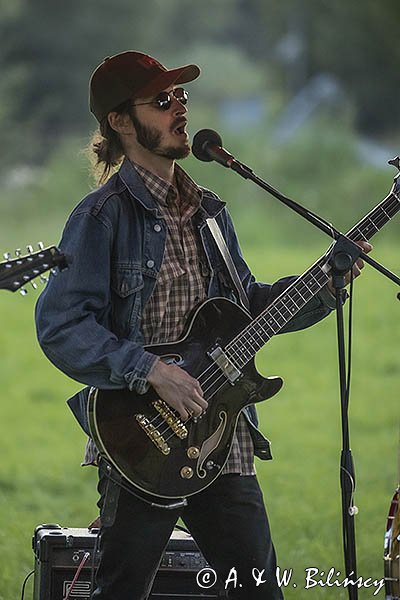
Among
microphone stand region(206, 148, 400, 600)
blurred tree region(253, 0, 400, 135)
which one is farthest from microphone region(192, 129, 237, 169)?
blurred tree region(253, 0, 400, 135)

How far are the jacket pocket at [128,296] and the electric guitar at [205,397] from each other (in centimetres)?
A: 10

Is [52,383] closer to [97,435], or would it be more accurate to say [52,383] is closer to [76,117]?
[76,117]

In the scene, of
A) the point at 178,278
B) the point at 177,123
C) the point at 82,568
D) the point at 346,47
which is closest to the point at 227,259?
the point at 178,278

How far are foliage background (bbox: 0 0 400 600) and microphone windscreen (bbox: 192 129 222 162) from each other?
4877 mm

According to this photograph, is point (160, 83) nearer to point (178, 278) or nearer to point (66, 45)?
point (178, 278)

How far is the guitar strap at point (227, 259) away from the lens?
3510 mm

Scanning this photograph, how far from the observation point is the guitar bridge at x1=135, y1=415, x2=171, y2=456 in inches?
128

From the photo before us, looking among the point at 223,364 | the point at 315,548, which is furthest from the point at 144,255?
the point at 315,548

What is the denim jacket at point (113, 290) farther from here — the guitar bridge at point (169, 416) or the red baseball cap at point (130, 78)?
the red baseball cap at point (130, 78)

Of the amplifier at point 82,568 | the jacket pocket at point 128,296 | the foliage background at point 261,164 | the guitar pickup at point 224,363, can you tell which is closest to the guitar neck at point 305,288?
the guitar pickup at point 224,363

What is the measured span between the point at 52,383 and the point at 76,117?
4.60 meters

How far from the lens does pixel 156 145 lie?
3.48 m

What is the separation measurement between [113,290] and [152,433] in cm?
40

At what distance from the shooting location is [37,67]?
15.0 metres
